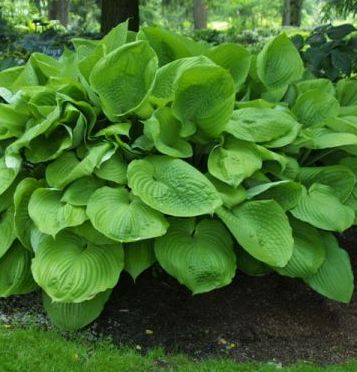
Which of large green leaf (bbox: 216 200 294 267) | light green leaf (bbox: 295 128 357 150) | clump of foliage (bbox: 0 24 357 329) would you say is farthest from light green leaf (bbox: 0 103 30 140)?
light green leaf (bbox: 295 128 357 150)

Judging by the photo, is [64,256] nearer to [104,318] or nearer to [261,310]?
[104,318]

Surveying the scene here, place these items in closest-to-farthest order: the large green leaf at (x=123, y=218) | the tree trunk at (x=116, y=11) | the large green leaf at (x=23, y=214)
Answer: the large green leaf at (x=123, y=218), the large green leaf at (x=23, y=214), the tree trunk at (x=116, y=11)

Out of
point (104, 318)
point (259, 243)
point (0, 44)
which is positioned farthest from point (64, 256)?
point (0, 44)

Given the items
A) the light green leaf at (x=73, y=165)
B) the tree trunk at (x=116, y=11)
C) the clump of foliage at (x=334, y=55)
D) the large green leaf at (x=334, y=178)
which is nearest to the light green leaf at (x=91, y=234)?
the light green leaf at (x=73, y=165)

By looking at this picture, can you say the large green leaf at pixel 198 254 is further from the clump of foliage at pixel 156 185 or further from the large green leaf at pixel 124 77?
the large green leaf at pixel 124 77

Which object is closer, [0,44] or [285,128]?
[285,128]

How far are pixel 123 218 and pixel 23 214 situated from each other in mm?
671

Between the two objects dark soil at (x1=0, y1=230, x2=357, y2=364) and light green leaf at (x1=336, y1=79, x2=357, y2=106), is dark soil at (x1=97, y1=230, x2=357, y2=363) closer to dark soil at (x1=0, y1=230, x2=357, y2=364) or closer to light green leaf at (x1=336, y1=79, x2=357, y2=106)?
dark soil at (x1=0, y1=230, x2=357, y2=364)

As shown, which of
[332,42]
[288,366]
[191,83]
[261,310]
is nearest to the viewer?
[288,366]

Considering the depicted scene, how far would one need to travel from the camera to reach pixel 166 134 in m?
3.47

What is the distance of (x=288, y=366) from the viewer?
3123mm

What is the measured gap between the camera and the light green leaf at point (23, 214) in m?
3.39

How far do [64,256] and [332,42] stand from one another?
10.5 ft

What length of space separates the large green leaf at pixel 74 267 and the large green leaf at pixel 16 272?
0.28 m
